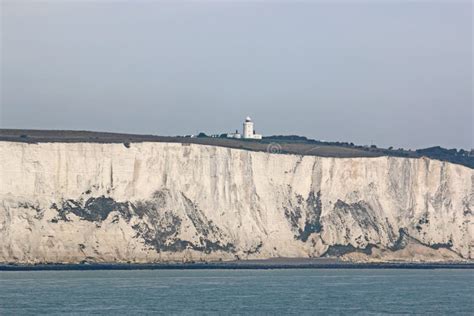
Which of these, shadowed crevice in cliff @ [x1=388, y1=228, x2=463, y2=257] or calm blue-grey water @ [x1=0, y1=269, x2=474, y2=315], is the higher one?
shadowed crevice in cliff @ [x1=388, y1=228, x2=463, y2=257]

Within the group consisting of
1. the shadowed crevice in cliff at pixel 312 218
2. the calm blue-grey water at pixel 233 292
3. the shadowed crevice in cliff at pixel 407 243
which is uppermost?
the shadowed crevice in cliff at pixel 312 218

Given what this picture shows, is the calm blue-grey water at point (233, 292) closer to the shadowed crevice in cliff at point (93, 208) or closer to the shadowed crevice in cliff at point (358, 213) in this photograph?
the shadowed crevice in cliff at point (93, 208)

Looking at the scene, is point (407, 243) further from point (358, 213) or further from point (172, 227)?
point (172, 227)

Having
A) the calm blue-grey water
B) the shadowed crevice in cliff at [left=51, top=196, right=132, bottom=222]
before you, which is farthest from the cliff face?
the calm blue-grey water

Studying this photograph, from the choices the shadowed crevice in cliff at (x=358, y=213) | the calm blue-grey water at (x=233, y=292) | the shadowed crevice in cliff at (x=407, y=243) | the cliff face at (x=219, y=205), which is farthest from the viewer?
the shadowed crevice in cliff at (x=407, y=243)

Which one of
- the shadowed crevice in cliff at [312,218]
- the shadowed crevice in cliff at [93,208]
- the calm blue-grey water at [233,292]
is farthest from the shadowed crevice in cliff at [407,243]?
the shadowed crevice in cliff at [93,208]

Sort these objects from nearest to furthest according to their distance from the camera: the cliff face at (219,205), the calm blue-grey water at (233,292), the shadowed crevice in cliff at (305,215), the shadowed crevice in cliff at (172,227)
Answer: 1. the calm blue-grey water at (233,292)
2. the cliff face at (219,205)
3. the shadowed crevice in cliff at (172,227)
4. the shadowed crevice in cliff at (305,215)

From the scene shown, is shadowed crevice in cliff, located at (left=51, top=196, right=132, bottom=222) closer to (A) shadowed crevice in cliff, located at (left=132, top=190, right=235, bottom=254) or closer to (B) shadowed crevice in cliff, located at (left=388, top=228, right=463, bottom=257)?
(A) shadowed crevice in cliff, located at (left=132, top=190, right=235, bottom=254)
